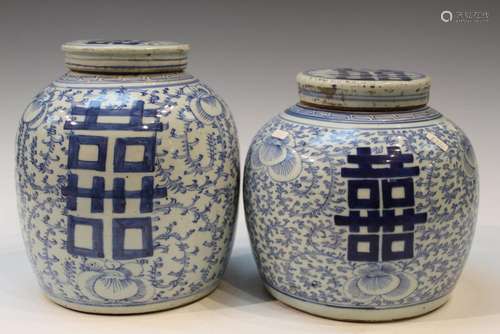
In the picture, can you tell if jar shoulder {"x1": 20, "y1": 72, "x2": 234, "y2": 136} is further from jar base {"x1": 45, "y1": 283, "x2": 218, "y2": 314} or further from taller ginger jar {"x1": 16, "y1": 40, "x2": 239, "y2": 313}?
jar base {"x1": 45, "y1": 283, "x2": 218, "y2": 314}

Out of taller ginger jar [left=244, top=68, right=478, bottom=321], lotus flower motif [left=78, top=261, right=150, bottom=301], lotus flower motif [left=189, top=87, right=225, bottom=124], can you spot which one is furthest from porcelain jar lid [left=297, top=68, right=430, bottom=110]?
lotus flower motif [left=78, top=261, right=150, bottom=301]

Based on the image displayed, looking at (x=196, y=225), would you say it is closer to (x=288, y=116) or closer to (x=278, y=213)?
(x=278, y=213)

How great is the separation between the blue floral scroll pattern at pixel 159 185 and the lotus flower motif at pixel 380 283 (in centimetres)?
32

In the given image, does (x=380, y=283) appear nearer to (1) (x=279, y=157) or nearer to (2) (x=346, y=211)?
(2) (x=346, y=211)

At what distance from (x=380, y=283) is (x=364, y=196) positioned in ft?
0.60

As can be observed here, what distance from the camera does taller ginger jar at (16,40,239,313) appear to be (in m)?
1.72

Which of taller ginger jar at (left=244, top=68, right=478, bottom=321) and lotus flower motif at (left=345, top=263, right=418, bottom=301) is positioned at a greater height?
taller ginger jar at (left=244, top=68, right=478, bottom=321)

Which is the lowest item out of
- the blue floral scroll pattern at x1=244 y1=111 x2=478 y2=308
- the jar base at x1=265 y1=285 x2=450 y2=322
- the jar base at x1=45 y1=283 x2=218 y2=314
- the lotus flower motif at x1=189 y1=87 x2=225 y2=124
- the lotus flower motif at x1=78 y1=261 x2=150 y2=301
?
the jar base at x1=45 y1=283 x2=218 y2=314

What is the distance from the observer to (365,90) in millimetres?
1716

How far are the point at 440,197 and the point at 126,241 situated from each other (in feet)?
2.01

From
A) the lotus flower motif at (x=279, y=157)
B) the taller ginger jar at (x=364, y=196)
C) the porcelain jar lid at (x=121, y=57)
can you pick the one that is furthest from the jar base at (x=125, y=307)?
the porcelain jar lid at (x=121, y=57)

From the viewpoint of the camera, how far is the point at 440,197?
1.71m

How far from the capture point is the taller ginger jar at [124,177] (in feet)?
5.64

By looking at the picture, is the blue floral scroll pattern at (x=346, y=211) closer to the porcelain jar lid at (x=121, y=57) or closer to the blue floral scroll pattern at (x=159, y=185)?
the blue floral scroll pattern at (x=159, y=185)
